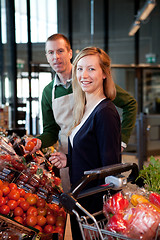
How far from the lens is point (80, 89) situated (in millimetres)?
1859

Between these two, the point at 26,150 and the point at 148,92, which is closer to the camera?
the point at 26,150

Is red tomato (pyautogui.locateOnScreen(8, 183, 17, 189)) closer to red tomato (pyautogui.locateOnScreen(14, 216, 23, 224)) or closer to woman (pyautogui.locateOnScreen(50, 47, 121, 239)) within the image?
red tomato (pyautogui.locateOnScreen(14, 216, 23, 224))

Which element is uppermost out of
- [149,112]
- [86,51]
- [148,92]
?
[86,51]

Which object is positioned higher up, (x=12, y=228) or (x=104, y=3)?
(x=104, y=3)

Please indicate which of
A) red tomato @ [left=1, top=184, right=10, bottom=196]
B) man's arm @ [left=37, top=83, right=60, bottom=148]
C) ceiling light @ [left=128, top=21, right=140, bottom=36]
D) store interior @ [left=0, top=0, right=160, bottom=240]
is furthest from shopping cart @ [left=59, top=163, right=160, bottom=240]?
store interior @ [left=0, top=0, right=160, bottom=240]

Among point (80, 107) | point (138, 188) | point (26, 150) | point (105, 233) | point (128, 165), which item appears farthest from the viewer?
point (26, 150)

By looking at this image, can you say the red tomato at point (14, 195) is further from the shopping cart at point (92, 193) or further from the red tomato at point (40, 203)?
the shopping cart at point (92, 193)

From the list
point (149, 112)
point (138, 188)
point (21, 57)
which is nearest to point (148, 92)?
point (149, 112)

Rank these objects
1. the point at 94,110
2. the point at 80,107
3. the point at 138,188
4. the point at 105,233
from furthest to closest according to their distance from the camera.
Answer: the point at 80,107 < the point at 94,110 < the point at 138,188 < the point at 105,233

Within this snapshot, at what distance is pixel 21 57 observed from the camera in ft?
29.0

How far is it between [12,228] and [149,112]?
807 cm

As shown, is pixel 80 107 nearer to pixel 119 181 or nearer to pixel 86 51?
pixel 86 51

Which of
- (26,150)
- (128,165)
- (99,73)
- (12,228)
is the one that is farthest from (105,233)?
(26,150)

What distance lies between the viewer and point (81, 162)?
1.64m
